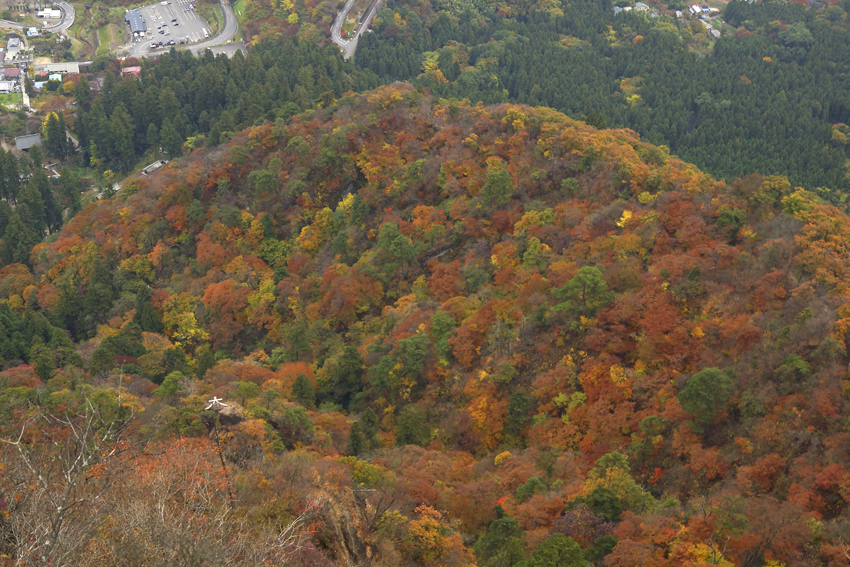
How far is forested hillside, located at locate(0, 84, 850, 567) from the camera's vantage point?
116 ft

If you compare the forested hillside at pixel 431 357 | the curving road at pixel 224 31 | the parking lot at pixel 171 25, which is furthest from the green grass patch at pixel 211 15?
the forested hillside at pixel 431 357

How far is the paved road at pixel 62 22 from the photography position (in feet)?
540

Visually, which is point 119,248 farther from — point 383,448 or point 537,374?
point 537,374

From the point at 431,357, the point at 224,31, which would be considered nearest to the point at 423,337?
the point at 431,357

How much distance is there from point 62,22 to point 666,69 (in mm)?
123929

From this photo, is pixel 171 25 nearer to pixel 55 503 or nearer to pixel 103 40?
pixel 103 40

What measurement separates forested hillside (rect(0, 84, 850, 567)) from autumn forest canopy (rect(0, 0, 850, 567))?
0.68 feet

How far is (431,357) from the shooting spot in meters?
59.8

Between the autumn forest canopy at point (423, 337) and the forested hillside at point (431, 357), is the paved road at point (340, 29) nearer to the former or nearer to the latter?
the autumn forest canopy at point (423, 337)

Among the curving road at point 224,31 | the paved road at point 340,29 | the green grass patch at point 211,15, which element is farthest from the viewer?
the green grass patch at point 211,15

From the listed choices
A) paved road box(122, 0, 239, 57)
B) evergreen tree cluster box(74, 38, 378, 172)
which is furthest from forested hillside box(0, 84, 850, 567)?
paved road box(122, 0, 239, 57)

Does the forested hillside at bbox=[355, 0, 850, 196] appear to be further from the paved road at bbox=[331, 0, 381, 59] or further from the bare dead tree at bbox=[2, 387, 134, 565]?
the bare dead tree at bbox=[2, 387, 134, 565]

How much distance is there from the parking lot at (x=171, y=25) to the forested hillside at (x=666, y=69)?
1625 inches

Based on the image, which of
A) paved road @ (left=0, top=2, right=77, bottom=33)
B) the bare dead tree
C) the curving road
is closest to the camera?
the bare dead tree
